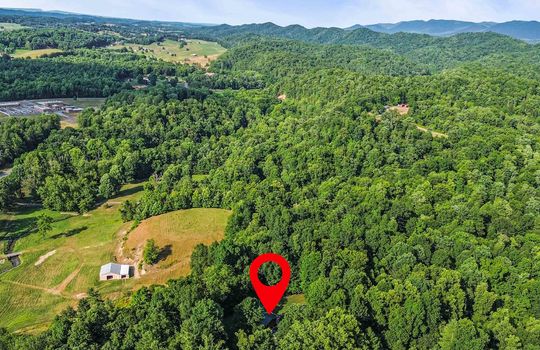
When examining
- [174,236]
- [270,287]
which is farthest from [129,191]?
[270,287]

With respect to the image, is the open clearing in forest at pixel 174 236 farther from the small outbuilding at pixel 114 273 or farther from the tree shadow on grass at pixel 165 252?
the small outbuilding at pixel 114 273

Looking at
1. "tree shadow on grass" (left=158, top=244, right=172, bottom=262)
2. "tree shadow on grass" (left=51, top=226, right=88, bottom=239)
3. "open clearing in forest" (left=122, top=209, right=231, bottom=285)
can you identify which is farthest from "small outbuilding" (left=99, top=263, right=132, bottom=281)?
"tree shadow on grass" (left=51, top=226, right=88, bottom=239)

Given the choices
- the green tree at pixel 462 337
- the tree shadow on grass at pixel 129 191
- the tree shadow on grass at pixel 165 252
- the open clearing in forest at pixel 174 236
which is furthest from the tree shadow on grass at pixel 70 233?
the green tree at pixel 462 337

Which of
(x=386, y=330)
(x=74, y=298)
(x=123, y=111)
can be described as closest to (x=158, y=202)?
(x=74, y=298)

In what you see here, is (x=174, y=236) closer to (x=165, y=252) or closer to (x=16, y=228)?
(x=165, y=252)

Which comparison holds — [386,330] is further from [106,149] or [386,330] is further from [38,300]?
[106,149]
